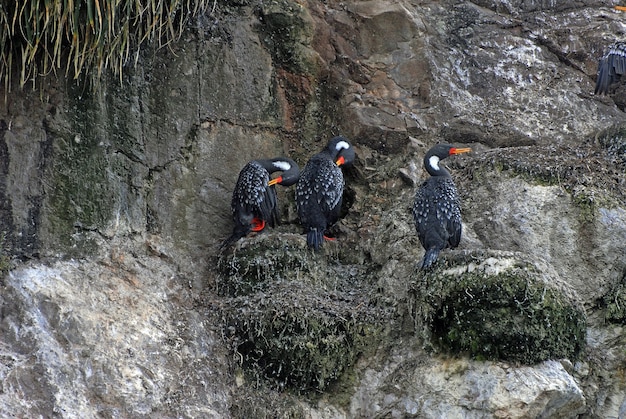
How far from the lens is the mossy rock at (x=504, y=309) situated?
691cm

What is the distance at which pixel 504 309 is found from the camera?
→ 6.95 m

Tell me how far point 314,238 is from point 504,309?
184 cm

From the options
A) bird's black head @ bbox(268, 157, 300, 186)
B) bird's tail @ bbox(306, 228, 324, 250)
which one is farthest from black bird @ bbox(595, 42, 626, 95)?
bird's tail @ bbox(306, 228, 324, 250)

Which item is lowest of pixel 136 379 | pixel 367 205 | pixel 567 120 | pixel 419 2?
pixel 136 379

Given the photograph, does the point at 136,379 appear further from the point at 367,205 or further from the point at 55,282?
the point at 367,205

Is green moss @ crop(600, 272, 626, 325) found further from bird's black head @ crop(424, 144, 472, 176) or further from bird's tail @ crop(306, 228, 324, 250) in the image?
bird's tail @ crop(306, 228, 324, 250)

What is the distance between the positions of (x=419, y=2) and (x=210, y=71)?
2505mm

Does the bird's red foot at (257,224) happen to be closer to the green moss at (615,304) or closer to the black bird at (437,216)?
the black bird at (437,216)

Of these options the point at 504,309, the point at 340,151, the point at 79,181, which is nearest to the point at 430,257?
the point at 504,309

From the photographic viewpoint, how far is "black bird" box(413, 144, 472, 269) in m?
7.48

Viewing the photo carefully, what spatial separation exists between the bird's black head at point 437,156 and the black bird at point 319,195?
807 mm

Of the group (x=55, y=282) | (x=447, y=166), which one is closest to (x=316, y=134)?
(x=447, y=166)

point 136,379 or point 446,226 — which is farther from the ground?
point 446,226

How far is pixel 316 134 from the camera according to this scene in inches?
364
